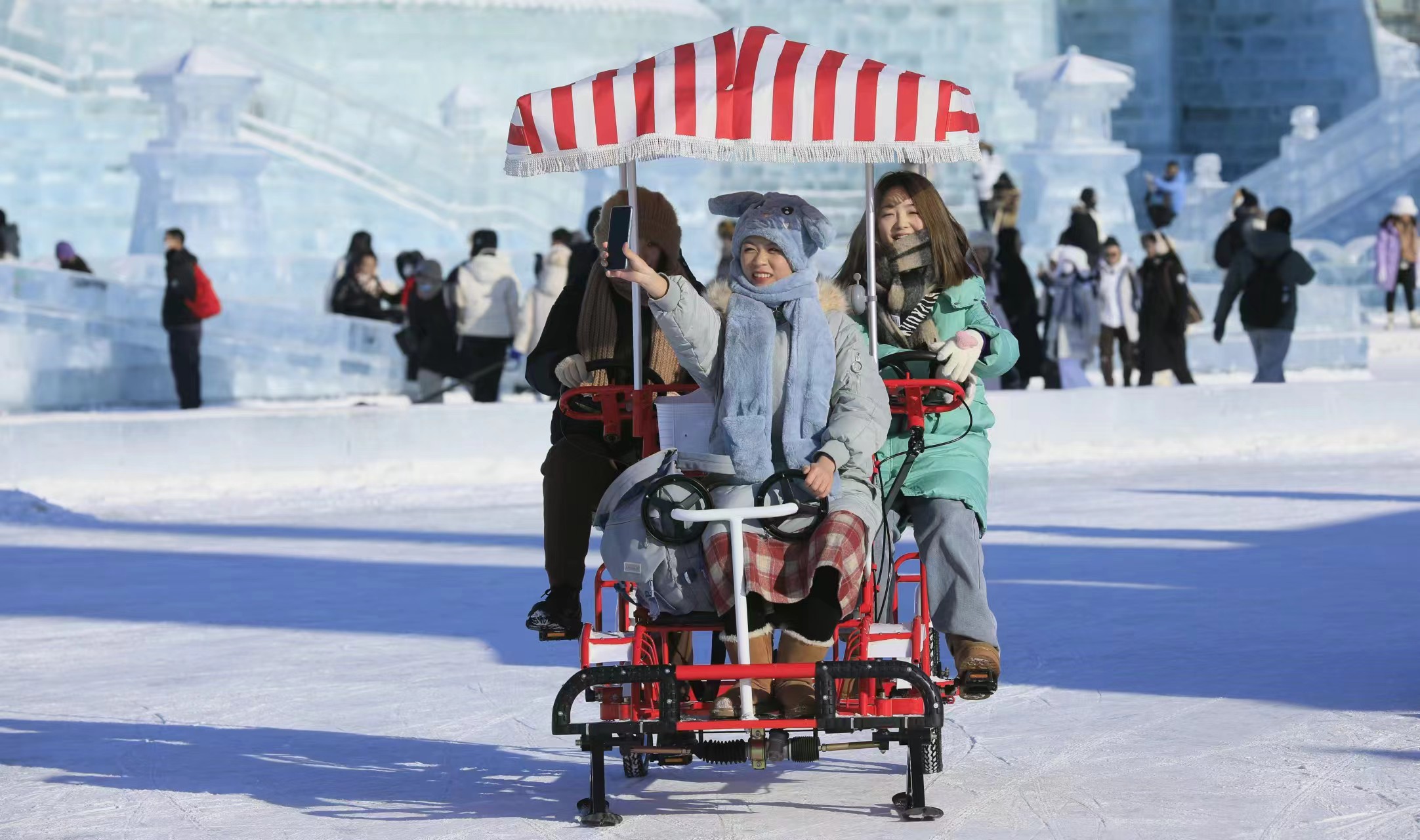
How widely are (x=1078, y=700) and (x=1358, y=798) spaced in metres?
1.60

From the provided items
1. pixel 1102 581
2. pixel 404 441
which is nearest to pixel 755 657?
pixel 1102 581

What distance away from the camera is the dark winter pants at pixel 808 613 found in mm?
5496

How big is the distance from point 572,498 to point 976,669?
1.15m

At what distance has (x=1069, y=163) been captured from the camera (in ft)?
92.0

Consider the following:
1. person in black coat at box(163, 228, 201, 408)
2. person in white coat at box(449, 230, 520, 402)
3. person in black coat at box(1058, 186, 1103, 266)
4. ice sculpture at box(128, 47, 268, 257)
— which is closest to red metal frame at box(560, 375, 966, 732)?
person in white coat at box(449, 230, 520, 402)

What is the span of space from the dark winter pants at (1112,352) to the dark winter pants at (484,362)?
499 cm

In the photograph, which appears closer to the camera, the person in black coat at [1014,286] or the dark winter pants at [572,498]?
the dark winter pants at [572,498]

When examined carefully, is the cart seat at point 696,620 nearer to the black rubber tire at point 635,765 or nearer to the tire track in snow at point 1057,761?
the black rubber tire at point 635,765

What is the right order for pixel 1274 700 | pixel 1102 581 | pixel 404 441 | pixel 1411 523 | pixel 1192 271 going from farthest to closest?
1. pixel 1192 271
2. pixel 404 441
3. pixel 1411 523
4. pixel 1102 581
5. pixel 1274 700

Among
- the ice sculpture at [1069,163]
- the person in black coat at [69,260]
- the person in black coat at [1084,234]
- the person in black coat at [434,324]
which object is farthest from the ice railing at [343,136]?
the person in black coat at [434,324]

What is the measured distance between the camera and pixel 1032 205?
1107 inches

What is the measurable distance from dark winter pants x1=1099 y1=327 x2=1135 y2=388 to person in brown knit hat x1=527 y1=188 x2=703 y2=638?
12968 mm

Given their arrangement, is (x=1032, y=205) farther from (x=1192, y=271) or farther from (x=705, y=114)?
(x=705, y=114)

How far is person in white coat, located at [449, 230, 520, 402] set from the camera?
16.7 meters
